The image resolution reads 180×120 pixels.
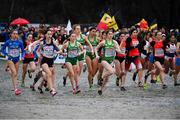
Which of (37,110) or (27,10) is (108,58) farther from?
(27,10)

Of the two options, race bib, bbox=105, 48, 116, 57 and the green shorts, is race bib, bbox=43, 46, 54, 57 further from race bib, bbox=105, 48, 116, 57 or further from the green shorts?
race bib, bbox=105, 48, 116, 57

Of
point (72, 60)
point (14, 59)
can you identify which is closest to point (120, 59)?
point (72, 60)

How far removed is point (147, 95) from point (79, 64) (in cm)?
252

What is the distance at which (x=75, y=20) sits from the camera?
67938mm

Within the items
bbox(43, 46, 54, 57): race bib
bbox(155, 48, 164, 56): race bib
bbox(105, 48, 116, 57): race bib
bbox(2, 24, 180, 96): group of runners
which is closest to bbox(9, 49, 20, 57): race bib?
bbox(2, 24, 180, 96): group of runners

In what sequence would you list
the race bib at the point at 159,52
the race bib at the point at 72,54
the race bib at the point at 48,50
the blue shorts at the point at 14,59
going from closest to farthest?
the race bib at the point at 48,50, the race bib at the point at 72,54, the blue shorts at the point at 14,59, the race bib at the point at 159,52

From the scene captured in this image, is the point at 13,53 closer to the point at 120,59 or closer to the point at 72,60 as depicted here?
the point at 72,60

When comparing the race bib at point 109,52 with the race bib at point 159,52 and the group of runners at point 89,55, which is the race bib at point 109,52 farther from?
the race bib at point 159,52

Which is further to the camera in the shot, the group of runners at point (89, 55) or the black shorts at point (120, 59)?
the black shorts at point (120, 59)

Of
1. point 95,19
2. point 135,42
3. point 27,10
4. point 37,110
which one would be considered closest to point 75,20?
point 95,19

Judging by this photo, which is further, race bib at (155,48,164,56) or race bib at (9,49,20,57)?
race bib at (155,48,164,56)

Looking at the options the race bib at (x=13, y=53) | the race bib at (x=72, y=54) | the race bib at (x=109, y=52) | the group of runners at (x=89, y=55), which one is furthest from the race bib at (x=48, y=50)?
the race bib at (x=109, y=52)

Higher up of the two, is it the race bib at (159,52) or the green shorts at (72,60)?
the race bib at (159,52)

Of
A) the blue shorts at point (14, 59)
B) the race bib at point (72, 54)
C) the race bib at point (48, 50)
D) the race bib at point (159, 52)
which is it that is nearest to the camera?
the race bib at point (48, 50)
